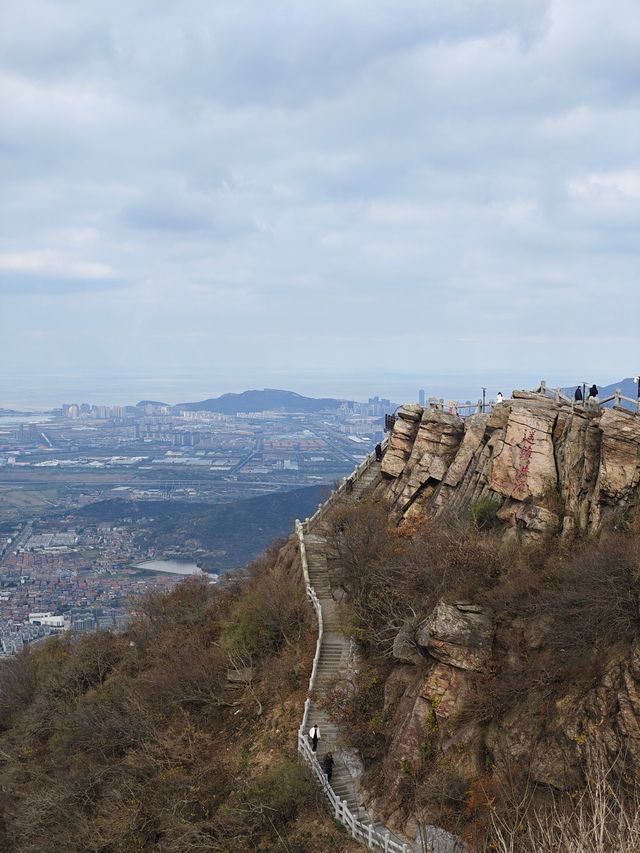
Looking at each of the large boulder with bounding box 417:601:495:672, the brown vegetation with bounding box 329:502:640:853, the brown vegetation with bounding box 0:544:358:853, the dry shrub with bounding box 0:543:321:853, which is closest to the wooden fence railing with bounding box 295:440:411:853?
the brown vegetation with bounding box 0:544:358:853

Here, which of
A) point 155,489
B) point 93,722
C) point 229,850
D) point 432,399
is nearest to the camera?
point 229,850

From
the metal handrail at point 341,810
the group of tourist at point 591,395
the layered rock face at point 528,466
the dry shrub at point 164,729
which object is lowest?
the dry shrub at point 164,729

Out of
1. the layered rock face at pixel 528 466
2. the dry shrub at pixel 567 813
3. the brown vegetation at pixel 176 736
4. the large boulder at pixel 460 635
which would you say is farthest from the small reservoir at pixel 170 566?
the dry shrub at pixel 567 813

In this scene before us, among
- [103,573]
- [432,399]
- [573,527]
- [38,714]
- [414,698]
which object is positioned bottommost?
[103,573]

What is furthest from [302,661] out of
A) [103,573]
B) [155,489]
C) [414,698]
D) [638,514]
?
[155,489]

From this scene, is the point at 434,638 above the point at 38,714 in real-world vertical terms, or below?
above

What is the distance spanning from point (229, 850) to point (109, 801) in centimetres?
576

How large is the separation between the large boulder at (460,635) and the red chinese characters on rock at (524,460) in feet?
22.8

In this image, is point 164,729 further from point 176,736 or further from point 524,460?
point 524,460

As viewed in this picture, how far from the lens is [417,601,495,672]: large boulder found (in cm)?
2189

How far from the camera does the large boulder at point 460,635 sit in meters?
21.9

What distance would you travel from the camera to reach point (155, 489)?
19588 centimetres

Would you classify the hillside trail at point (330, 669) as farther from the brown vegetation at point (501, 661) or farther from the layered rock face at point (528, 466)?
the layered rock face at point (528, 466)

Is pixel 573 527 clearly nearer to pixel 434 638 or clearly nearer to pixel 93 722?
pixel 434 638
